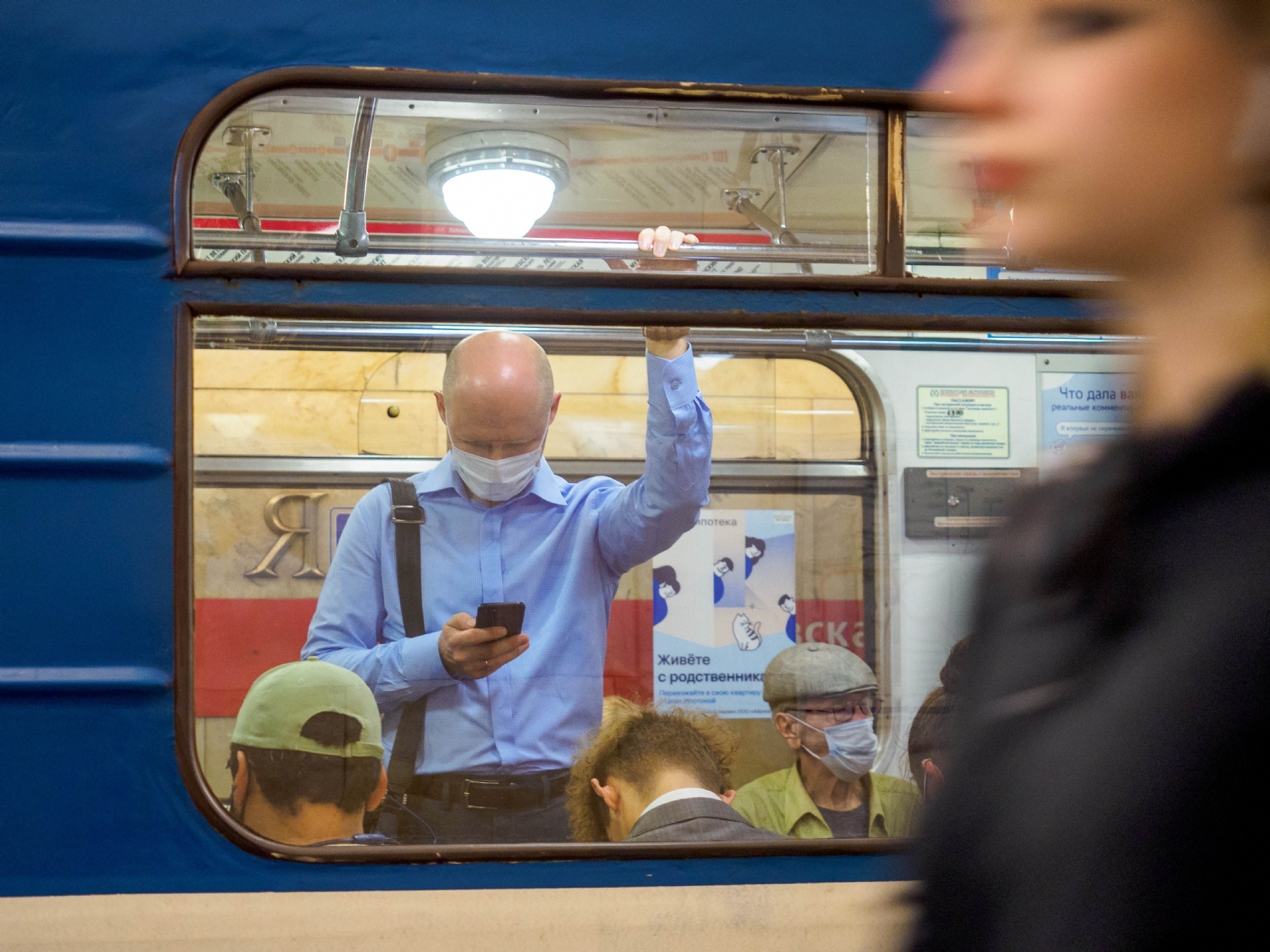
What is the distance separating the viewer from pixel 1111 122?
543 mm

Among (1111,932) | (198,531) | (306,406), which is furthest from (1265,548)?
(306,406)

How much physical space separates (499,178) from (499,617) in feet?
2.50

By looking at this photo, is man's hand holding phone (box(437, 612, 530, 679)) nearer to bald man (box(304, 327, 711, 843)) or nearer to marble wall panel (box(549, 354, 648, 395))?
bald man (box(304, 327, 711, 843))

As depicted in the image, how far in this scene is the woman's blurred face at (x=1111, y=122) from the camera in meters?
0.53

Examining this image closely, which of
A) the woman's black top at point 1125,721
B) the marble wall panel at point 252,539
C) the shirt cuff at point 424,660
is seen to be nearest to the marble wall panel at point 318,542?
the marble wall panel at point 252,539

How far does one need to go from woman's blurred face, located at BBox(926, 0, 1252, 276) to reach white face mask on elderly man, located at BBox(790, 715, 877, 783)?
6.07 ft

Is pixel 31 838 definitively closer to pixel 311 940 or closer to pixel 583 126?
pixel 311 940

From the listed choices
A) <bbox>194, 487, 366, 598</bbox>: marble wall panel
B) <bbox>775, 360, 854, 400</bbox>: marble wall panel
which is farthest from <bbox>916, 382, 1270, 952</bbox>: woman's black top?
<bbox>775, 360, 854, 400</bbox>: marble wall panel

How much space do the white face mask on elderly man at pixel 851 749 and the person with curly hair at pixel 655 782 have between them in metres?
0.19

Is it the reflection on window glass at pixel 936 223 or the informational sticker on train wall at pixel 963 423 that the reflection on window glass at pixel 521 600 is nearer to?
the informational sticker on train wall at pixel 963 423

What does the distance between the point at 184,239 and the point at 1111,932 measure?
5.94 ft

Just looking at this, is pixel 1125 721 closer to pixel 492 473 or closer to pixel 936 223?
pixel 936 223

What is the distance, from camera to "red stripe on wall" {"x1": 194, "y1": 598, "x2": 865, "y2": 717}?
197 cm

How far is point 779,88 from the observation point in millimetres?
2094
